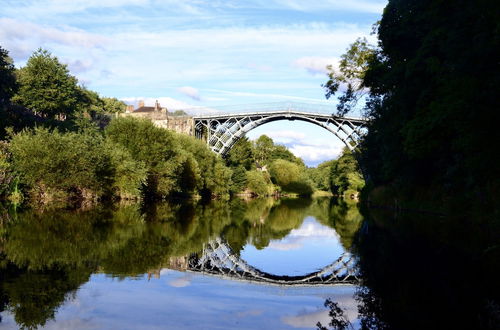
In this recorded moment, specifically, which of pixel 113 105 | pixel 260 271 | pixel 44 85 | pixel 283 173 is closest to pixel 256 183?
pixel 283 173

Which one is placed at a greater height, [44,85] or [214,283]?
[44,85]

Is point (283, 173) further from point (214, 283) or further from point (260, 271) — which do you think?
point (214, 283)

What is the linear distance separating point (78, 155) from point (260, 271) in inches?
926

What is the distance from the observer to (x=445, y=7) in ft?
64.4

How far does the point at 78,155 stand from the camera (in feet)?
109

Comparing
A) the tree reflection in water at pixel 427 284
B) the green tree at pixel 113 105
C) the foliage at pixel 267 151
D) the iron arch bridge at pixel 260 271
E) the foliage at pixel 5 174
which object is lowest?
the iron arch bridge at pixel 260 271

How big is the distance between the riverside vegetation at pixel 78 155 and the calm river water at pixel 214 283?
15.0m

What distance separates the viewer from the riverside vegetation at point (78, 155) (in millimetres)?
31844

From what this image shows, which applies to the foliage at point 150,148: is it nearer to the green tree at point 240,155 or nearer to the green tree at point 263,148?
the green tree at point 240,155

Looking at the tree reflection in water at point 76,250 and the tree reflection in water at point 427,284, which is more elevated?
the tree reflection in water at point 427,284

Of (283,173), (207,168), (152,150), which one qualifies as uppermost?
(283,173)

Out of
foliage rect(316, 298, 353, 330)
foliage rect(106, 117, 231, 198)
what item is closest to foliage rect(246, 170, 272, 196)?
foliage rect(106, 117, 231, 198)

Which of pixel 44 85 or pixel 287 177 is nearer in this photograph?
pixel 44 85

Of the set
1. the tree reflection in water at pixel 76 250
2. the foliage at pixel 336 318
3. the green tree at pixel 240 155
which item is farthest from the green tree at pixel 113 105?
the foliage at pixel 336 318
